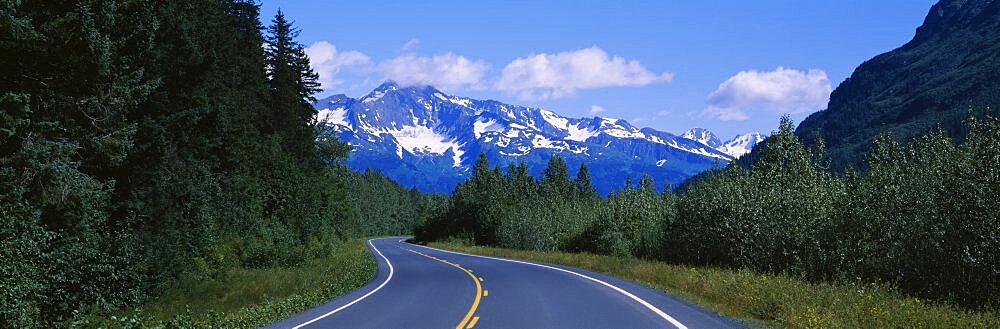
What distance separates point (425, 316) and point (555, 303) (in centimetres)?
363

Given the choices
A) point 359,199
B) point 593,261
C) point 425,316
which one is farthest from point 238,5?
point 359,199

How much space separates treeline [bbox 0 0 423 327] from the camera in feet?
47.0

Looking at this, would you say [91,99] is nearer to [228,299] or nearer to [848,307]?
[228,299]

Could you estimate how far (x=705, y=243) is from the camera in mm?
31078

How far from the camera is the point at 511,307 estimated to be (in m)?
16.9

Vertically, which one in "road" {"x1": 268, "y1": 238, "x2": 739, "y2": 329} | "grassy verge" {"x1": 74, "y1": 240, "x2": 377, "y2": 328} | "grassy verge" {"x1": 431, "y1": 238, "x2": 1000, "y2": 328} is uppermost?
"grassy verge" {"x1": 431, "y1": 238, "x2": 1000, "y2": 328}

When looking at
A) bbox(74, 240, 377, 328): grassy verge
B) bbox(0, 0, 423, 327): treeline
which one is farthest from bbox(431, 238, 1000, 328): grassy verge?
bbox(0, 0, 423, 327): treeline

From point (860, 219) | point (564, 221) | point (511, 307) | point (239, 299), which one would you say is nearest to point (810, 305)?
point (511, 307)

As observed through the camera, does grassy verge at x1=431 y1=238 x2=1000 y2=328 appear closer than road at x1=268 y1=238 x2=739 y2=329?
Yes

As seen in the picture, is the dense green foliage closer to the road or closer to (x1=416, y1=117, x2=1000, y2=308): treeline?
(x1=416, y1=117, x2=1000, y2=308): treeline

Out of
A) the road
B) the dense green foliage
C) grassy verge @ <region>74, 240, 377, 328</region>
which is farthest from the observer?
the dense green foliage

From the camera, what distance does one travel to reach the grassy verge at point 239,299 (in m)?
15.3

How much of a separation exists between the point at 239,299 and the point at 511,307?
9.55 meters

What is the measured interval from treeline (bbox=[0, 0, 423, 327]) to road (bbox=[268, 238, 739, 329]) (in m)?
5.58
